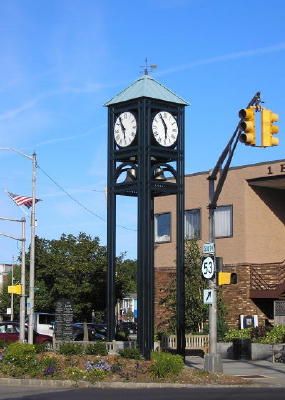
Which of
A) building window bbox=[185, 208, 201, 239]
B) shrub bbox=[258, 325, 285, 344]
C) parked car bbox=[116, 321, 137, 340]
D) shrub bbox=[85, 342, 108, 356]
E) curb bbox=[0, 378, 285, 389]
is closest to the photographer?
curb bbox=[0, 378, 285, 389]

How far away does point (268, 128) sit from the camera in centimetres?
1727

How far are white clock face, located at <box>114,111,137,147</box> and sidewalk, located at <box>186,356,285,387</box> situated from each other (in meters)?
7.52

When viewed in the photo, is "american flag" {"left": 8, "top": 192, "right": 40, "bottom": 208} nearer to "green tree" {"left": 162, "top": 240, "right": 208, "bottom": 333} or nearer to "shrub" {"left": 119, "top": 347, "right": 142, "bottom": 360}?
"green tree" {"left": 162, "top": 240, "right": 208, "bottom": 333}

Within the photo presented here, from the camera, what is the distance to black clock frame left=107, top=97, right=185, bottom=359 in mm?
23031

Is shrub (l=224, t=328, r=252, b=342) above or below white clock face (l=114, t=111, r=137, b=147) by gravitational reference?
below

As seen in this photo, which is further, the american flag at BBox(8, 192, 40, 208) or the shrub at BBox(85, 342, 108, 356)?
the american flag at BBox(8, 192, 40, 208)

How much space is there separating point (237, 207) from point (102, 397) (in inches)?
848

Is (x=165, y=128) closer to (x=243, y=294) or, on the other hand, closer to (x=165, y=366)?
(x=165, y=366)

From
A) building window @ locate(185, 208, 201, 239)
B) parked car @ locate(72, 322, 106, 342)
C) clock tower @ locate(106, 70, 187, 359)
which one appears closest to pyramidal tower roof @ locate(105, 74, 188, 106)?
clock tower @ locate(106, 70, 187, 359)

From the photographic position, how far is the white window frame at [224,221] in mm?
37125

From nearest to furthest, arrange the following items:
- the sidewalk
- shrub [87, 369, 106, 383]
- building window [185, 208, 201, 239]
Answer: shrub [87, 369, 106, 383] → the sidewalk → building window [185, 208, 201, 239]

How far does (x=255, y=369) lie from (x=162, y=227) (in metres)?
16.1

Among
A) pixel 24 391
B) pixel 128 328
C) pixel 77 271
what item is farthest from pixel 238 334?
pixel 128 328

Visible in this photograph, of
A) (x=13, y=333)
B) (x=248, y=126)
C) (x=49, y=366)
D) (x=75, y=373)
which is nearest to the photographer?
(x=248, y=126)
